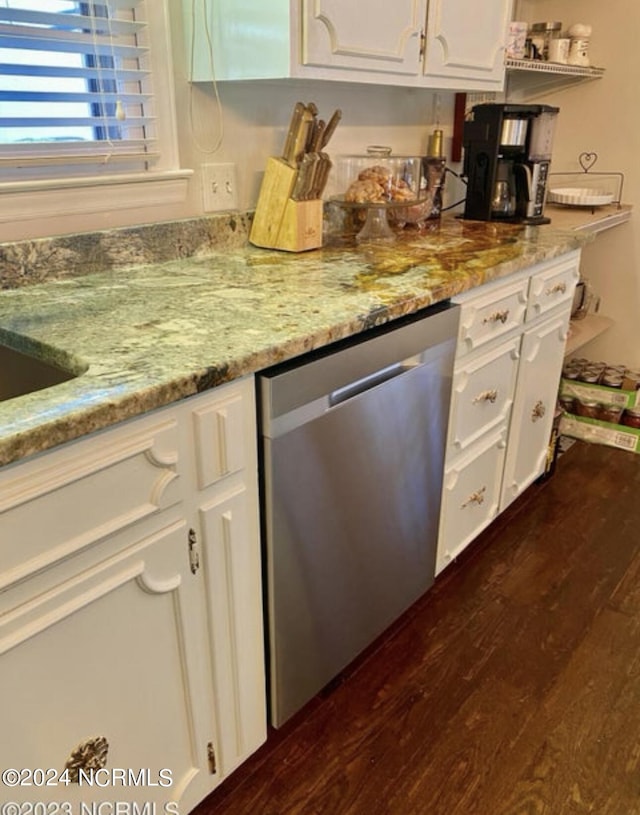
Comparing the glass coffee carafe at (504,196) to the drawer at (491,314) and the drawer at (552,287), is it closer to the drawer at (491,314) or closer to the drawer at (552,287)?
the drawer at (552,287)

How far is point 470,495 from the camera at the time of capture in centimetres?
187

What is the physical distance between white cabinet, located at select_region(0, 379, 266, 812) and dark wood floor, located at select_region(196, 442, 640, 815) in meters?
0.26

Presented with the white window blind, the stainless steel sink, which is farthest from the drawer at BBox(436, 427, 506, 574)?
the white window blind

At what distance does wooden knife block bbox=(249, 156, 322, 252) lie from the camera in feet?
5.33

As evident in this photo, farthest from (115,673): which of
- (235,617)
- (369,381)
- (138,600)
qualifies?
(369,381)

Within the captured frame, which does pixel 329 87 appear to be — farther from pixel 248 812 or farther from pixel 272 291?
pixel 248 812

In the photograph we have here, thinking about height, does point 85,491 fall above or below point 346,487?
above

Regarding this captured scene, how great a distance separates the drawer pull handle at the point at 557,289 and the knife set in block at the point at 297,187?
0.74 metres

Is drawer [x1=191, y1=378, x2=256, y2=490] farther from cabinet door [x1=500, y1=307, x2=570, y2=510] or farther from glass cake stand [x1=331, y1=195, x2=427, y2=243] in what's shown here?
cabinet door [x1=500, y1=307, x2=570, y2=510]

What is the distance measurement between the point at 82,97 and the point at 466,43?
1.08 m

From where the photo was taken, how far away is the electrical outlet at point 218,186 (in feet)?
5.41

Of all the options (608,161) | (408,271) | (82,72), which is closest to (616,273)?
(608,161)

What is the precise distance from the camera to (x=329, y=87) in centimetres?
193

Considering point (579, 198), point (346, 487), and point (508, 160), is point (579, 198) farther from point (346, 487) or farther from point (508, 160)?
point (346, 487)
